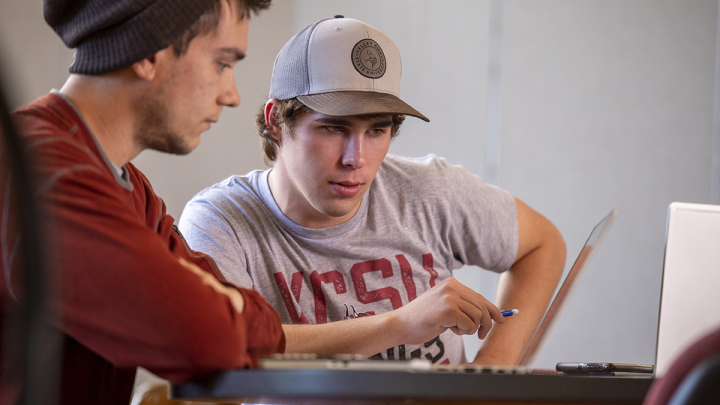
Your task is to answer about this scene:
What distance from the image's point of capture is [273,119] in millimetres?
1360

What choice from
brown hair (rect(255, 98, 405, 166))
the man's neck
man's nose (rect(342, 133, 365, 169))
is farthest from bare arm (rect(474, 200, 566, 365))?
the man's neck

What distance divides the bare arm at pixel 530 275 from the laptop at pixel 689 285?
26.6 inches

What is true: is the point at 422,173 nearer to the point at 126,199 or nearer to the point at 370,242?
the point at 370,242

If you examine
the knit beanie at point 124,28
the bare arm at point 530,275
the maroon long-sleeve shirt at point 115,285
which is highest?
the knit beanie at point 124,28

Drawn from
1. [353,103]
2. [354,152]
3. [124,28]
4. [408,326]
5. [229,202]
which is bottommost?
[408,326]

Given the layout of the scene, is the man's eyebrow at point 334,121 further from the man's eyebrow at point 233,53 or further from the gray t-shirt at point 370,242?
the man's eyebrow at point 233,53

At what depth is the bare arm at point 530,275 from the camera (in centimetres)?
150

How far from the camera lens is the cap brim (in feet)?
3.81

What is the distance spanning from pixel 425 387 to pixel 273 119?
3.15ft

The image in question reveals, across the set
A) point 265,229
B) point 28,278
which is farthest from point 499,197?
point 28,278

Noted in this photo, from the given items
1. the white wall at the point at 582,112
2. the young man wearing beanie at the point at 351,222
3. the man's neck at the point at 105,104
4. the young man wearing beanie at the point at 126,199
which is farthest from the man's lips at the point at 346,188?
the white wall at the point at 582,112

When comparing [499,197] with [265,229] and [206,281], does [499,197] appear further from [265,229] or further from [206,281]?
[206,281]

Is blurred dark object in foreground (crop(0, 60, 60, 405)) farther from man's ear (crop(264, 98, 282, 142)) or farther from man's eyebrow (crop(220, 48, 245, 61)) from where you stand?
man's ear (crop(264, 98, 282, 142))

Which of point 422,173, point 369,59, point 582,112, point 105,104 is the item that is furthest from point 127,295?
point 582,112
